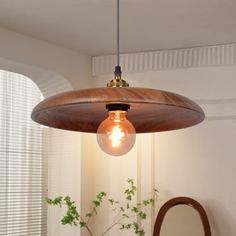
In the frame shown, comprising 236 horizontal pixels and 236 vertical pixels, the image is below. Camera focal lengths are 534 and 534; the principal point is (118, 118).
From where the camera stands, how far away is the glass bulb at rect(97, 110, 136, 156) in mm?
1565

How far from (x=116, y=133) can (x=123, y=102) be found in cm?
28

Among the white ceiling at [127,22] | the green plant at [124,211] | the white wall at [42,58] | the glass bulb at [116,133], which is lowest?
the green plant at [124,211]

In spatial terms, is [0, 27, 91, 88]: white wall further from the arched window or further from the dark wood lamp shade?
the dark wood lamp shade

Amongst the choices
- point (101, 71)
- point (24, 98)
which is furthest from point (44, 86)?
point (101, 71)

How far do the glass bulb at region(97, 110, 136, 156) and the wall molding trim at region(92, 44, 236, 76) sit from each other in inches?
76.1

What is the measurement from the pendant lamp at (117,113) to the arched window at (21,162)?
1.82 meters

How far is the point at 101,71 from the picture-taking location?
3.72 meters

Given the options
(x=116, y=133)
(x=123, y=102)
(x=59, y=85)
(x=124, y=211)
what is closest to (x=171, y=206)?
(x=124, y=211)

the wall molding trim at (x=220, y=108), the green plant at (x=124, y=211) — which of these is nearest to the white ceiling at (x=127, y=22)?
the wall molding trim at (x=220, y=108)

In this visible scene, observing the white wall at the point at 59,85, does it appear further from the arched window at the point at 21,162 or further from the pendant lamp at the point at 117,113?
the pendant lamp at the point at 117,113

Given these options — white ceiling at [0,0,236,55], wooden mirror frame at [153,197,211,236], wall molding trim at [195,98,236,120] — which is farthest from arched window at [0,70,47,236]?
wall molding trim at [195,98,236,120]

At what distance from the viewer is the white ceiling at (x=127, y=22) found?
2.65 meters

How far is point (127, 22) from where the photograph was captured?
292 centimetres

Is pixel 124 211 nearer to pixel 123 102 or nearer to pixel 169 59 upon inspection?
pixel 169 59
